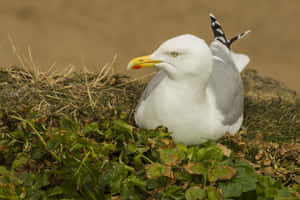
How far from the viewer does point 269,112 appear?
2.51 metres

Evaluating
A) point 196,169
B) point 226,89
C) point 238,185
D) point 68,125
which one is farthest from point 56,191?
point 226,89

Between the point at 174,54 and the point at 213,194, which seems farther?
the point at 174,54

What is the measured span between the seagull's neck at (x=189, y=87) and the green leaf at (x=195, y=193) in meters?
0.53

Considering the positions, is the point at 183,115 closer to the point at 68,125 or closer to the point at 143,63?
the point at 143,63

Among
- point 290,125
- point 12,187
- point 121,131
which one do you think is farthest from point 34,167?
point 290,125

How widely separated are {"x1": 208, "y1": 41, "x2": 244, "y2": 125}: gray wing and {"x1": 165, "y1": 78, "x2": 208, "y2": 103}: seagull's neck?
0.58ft

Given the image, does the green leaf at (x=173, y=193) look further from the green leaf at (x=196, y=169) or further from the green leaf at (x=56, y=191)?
the green leaf at (x=56, y=191)

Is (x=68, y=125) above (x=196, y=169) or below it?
above

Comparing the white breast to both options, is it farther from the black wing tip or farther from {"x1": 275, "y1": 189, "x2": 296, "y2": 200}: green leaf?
the black wing tip

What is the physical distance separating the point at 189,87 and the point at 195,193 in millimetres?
563

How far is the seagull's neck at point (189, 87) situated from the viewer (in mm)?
1734

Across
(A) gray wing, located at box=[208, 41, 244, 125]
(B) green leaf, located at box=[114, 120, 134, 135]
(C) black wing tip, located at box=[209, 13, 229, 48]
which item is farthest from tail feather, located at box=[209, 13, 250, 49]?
(B) green leaf, located at box=[114, 120, 134, 135]

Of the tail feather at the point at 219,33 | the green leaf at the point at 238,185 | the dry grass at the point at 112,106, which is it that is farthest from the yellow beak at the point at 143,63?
the tail feather at the point at 219,33

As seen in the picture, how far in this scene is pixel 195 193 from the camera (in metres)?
1.32
